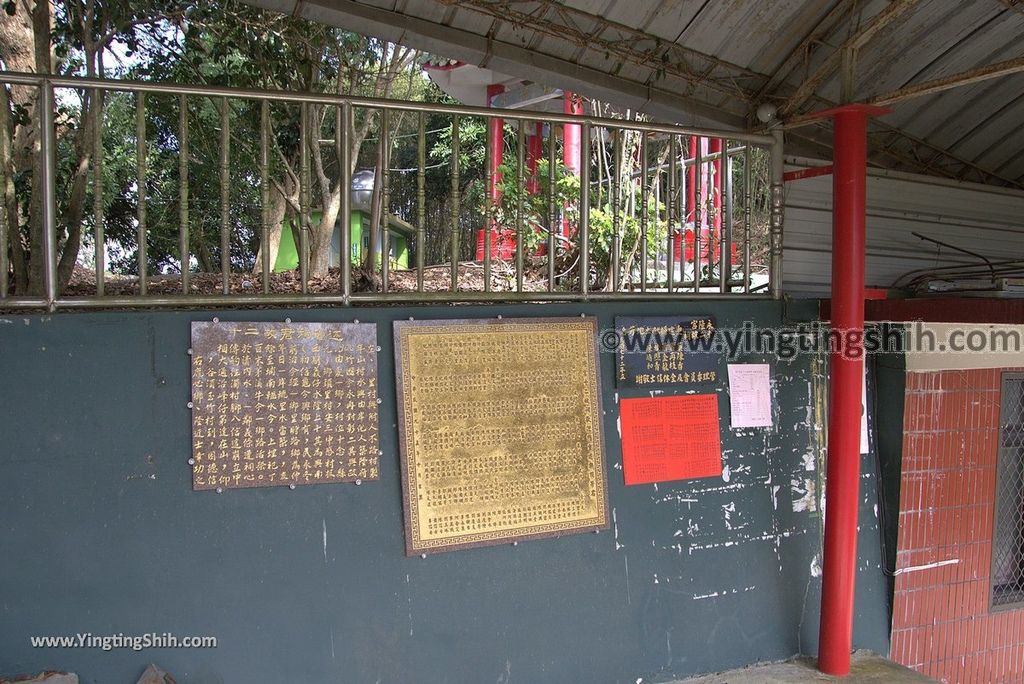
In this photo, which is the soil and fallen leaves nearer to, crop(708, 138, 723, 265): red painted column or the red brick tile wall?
crop(708, 138, 723, 265): red painted column

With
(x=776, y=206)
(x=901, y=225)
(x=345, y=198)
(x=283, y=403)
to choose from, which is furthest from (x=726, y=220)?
(x=283, y=403)

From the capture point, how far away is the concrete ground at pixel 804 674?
12.6 ft

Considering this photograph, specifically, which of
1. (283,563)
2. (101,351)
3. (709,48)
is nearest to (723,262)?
(709,48)

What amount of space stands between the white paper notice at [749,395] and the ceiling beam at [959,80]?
57.2 inches

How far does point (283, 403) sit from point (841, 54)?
3.09 meters

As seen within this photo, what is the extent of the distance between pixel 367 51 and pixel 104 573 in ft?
21.1

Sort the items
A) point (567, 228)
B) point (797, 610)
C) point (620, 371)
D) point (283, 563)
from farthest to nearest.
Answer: point (567, 228), point (797, 610), point (620, 371), point (283, 563)

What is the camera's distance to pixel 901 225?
479cm

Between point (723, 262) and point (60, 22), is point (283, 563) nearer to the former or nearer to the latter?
point (723, 262)

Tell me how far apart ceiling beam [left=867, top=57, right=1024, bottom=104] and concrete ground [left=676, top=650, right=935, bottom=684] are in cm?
283

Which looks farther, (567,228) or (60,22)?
(567,228)

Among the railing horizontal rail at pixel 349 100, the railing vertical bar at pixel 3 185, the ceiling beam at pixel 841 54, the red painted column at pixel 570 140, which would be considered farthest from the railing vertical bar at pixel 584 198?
the red painted column at pixel 570 140

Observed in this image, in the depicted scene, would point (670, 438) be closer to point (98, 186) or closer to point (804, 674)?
point (804, 674)

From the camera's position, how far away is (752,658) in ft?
13.1
